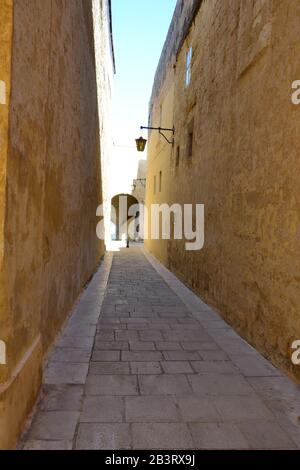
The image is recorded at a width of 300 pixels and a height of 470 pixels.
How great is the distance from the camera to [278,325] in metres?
3.62

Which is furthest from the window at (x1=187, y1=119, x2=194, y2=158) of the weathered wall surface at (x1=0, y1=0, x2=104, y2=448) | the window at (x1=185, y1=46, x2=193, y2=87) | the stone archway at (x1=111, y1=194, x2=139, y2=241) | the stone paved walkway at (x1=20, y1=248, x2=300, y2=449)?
the stone archway at (x1=111, y1=194, x2=139, y2=241)

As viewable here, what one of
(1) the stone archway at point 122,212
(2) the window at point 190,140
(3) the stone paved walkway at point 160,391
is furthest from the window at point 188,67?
(1) the stone archway at point 122,212

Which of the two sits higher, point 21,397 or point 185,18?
point 185,18

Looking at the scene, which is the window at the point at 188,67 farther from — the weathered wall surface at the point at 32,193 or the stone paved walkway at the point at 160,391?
the stone paved walkway at the point at 160,391

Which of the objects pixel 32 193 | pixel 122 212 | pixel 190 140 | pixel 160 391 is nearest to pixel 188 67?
pixel 190 140

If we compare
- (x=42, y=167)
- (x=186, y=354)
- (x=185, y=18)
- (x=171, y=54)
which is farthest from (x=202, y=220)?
(x=171, y=54)

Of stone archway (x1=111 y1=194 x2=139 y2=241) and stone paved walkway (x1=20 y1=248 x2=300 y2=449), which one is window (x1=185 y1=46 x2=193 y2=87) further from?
stone archway (x1=111 y1=194 x2=139 y2=241)

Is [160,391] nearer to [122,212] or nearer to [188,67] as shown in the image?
[188,67]

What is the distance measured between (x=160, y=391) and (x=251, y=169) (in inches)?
114

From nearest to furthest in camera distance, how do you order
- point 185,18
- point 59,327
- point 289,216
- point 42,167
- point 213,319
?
point 42,167, point 289,216, point 59,327, point 213,319, point 185,18

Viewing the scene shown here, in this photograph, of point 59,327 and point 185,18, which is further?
point 185,18

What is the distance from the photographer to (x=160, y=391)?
306 centimetres

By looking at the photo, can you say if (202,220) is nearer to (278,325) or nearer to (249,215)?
(249,215)
